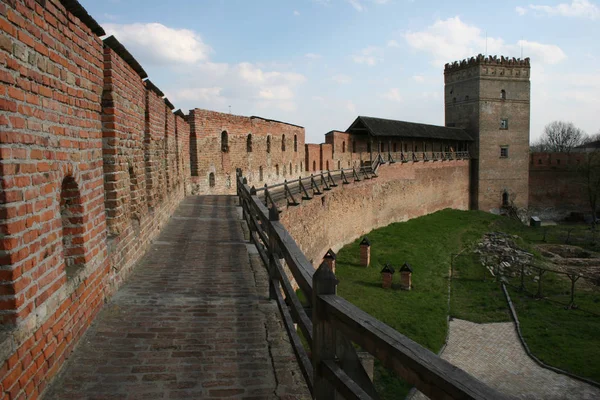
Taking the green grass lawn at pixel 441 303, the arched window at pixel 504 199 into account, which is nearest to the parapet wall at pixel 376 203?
the green grass lawn at pixel 441 303

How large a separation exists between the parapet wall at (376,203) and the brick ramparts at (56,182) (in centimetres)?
885

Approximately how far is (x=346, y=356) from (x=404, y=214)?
27761 millimetres

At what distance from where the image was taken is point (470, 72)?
3769cm

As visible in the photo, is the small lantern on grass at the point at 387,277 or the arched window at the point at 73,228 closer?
the arched window at the point at 73,228

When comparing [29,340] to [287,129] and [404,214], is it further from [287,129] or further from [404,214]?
[404,214]

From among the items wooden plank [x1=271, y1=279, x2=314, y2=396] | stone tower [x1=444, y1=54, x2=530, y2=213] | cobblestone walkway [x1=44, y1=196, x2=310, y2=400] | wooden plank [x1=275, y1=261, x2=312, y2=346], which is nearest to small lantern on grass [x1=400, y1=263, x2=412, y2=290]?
cobblestone walkway [x1=44, y1=196, x2=310, y2=400]

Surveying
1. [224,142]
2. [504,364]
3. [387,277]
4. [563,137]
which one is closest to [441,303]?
[387,277]

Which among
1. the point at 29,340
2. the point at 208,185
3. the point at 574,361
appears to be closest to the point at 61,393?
the point at 29,340

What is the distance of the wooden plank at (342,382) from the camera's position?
2031mm

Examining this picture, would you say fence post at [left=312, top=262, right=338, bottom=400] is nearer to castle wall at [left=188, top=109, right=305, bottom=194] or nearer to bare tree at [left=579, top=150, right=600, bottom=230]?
castle wall at [left=188, top=109, right=305, bottom=194]

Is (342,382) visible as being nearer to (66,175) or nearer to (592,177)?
(66,175)

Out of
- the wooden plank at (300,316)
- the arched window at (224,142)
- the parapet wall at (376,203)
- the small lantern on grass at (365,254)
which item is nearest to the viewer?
the wooden plank at (300,316)

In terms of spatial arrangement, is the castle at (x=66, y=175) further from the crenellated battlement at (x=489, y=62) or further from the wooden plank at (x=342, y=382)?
the crenellated battlement at (x=489, y=62)

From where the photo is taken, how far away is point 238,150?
19000 mm
